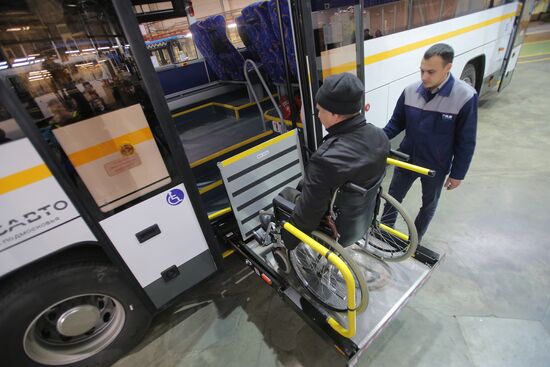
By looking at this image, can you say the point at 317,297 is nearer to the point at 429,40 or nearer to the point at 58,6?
the point at 58,6

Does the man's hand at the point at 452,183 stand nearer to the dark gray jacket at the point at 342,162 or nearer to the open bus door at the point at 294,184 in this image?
the open bus door at the point at 294,184

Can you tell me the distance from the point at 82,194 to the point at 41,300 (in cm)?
71

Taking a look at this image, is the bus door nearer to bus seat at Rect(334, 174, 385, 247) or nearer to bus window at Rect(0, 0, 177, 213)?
bus window at Rect(0, 0, 177, 213)

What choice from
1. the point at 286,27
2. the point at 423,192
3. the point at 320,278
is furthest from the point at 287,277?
the point at 286,27

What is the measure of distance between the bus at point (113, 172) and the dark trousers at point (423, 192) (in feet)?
1.37

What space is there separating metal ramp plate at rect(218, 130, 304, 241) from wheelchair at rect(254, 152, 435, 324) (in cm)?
24

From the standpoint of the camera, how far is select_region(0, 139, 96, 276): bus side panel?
1.29m

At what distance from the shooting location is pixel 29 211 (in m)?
1.37

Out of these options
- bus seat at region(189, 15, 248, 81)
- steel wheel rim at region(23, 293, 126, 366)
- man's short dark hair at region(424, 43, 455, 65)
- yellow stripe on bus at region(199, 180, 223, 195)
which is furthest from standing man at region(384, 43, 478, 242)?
bus seat at region(189, 15, 248, 81)

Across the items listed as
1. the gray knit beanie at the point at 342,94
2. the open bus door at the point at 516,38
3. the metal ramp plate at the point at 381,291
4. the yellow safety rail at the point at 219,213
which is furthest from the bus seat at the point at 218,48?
the open bus door at the point at 516,38

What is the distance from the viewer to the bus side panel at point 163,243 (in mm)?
1737

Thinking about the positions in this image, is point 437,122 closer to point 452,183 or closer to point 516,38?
point 452,183

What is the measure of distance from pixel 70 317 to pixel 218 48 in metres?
4.20

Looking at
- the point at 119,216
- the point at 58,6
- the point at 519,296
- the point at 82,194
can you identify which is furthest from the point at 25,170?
the point at 519,296
